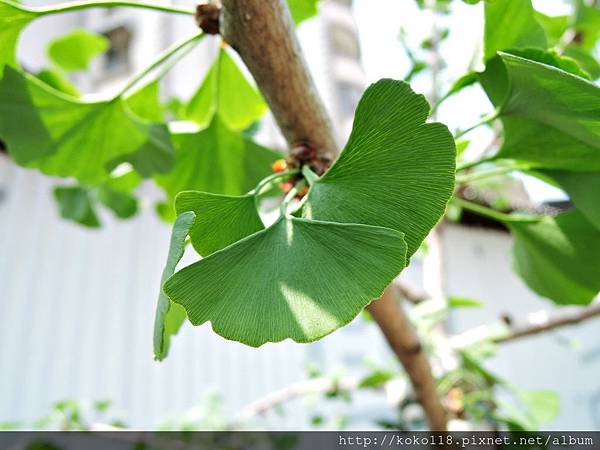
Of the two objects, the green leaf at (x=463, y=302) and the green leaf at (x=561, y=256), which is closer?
the green leaf at (x=561, y=256)

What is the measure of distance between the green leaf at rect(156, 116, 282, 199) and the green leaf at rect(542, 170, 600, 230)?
0.87 ft

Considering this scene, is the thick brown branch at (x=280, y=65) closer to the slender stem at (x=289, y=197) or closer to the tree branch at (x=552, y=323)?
the slender stem at (x=289, y=197)

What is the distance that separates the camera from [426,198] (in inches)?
11.7

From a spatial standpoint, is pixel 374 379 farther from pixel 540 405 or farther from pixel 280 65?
pixel 280 65

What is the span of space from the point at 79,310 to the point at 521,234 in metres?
2.21

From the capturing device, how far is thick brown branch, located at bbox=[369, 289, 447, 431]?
0.54 metres

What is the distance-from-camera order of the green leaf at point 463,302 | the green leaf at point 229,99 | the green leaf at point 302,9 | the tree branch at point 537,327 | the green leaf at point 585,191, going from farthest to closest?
1. the tree branch at point 537,327
2. the green leaf at point 463,302
3. the green leaf at point 229,99
4. the green leaf at point 302,9
5. the green leaf at point 585,191

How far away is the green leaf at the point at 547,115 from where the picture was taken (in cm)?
32

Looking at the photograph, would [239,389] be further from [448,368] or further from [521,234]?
[521,234]

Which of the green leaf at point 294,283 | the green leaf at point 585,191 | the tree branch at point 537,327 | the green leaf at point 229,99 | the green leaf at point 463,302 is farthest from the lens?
the tree branch at point 537,327

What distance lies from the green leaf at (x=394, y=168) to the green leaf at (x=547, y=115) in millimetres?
64

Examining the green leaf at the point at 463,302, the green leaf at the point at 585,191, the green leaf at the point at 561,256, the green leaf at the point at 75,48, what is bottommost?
the green leaf at the point at 463,302

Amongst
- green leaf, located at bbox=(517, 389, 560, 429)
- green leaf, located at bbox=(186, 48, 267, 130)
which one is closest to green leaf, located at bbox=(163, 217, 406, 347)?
green leaf, located at bbox=(186, 48, 267, 130)

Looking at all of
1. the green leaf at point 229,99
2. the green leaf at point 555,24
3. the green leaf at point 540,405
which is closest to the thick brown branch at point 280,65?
the green leaf at point 229,99
